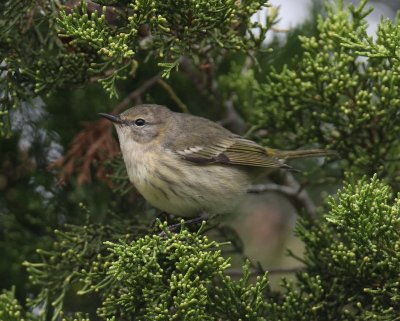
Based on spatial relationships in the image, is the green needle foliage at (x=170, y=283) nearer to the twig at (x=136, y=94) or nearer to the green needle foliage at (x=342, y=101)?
the green needle foliage at (x=342, y=101)

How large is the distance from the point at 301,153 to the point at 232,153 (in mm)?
476

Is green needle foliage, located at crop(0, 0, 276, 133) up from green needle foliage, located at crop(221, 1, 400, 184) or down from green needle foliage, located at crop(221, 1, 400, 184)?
up

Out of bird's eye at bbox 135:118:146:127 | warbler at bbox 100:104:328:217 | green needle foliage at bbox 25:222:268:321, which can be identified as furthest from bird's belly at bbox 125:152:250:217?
green needle foliage at bbox 25:222:268:321

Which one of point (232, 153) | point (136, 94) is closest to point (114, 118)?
point (136, 94)

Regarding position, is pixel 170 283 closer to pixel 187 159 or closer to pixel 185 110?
pixel 187 159

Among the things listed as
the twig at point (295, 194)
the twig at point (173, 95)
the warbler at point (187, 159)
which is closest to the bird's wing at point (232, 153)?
the warbler at point (187, 159)

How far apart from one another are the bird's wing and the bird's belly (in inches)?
2.2

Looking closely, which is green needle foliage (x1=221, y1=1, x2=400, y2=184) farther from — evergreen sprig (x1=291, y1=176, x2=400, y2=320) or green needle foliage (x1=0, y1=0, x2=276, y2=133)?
evergreen sprig (x1=291, y1=176, x2=400, y2=320)

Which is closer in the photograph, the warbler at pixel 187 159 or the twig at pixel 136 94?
the warbler at pixel 187 159

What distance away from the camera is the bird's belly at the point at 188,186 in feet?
13.6

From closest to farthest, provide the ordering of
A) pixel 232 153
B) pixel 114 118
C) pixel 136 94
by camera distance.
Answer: pixel 114 118 → pixel 232 153 → pixel 136 94

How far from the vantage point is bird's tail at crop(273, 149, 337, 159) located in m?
4.14

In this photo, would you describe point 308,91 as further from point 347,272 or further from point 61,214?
point 61,214

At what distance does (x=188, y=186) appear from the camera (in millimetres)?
4273
